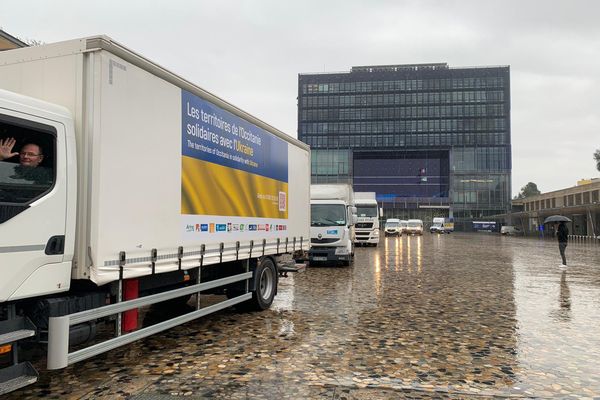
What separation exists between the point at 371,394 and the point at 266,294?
14.6ft

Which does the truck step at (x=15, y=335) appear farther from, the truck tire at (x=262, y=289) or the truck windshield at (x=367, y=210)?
the truck windshield at (x=367, y=210)

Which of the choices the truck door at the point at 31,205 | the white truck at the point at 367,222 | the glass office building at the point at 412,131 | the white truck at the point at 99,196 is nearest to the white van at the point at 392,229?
the white truck at the point at 367,222

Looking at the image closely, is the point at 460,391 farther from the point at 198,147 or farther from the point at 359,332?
the point at 198,147

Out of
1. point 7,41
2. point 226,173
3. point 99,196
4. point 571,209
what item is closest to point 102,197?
point 99,196

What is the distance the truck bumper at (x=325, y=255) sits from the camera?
1664 centimetres

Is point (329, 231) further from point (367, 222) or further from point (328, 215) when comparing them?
point (367, 222)

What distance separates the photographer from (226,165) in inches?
279

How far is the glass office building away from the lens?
112 meters

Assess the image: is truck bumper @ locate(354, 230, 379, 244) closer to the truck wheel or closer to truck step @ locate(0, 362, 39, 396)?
the truck wheel

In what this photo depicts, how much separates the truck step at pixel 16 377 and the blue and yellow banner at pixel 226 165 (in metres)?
2.57

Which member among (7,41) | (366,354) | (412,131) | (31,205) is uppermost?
(412,131)

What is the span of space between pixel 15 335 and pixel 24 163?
1538mm

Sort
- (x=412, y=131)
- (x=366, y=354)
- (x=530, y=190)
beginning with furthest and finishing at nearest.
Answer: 1. (x=530, y=190)
2. (x=412, y=131)
3. (x=366, y=354)

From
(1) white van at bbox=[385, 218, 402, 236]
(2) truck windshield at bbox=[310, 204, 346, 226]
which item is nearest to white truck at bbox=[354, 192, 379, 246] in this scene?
(2) truck windshield at bbox=[310, 204, 346, 226]
